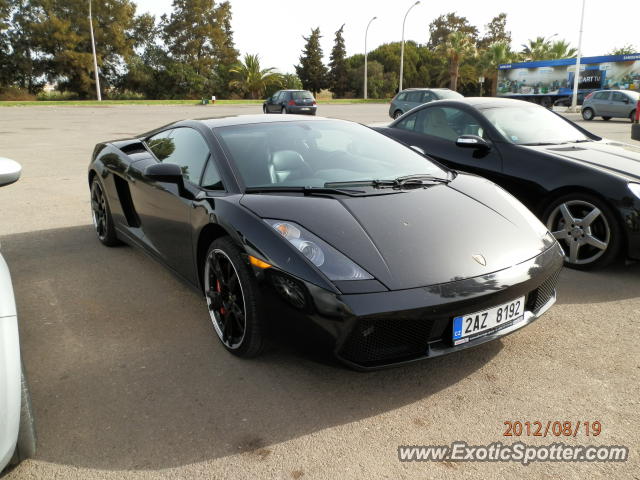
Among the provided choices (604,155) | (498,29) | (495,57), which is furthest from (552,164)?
(498,29)

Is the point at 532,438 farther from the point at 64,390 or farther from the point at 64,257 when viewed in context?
the point at 64,257

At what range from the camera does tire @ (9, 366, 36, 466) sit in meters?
2.04

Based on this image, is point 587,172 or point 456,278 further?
point 587,172

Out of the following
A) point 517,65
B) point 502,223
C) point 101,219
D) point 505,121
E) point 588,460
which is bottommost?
point 588,460

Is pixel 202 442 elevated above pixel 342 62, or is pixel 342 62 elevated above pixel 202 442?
pixel 342 62

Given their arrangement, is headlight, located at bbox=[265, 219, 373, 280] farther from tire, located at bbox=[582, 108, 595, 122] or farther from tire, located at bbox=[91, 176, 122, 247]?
tire, located at bbox=[582, 108, 595, 122]

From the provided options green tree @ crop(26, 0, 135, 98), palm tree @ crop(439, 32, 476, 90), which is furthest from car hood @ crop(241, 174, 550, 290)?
palm tree @ crop(439, 32, 476, 90)

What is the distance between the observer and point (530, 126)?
5289 millimetres

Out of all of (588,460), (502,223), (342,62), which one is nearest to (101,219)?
(502,223)

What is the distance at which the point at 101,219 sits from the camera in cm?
498

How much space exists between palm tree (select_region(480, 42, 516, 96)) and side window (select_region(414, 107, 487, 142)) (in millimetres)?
50714

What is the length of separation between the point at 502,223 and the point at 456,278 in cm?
69

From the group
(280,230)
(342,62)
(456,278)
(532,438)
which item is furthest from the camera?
(342,62)

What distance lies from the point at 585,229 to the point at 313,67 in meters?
64.7
